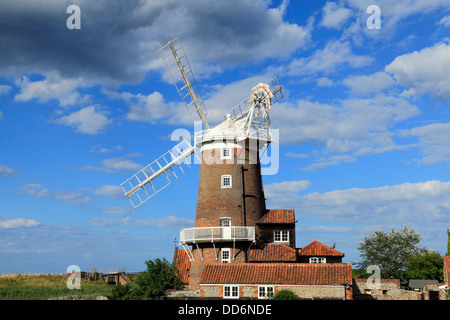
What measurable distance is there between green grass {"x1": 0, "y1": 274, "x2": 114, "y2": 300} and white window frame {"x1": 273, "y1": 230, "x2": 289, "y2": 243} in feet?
48.9

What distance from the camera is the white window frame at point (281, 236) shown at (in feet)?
137

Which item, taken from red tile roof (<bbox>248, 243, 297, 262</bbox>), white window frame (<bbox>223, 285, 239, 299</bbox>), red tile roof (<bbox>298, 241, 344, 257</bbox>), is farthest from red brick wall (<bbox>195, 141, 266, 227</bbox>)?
white window frame (<bbox>223, 285, 239, 299</bbox>)

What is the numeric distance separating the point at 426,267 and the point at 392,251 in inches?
223

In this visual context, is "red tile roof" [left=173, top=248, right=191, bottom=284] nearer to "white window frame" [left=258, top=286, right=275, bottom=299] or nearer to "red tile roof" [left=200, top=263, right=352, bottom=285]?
"red tile roof" [left=200, top=263, right=352, bottom=285]

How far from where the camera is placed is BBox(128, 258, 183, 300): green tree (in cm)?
3884

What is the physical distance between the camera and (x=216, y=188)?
4122cm

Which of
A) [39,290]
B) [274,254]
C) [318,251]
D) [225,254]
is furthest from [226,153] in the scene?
[39,290]

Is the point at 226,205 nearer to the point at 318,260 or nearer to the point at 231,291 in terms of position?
the point at 231,291

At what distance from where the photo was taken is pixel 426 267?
196 ft

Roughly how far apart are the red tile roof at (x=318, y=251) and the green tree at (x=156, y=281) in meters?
10.8

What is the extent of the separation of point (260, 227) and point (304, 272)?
6.47 meters

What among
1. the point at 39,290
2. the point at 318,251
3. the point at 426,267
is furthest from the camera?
the point at 426,267
